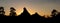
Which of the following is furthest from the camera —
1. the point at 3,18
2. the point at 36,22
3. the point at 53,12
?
the point at 53,12

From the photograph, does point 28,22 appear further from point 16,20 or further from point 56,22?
point 56,22

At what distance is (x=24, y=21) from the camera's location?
36.4 meters

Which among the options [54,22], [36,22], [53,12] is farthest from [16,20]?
[53,12]

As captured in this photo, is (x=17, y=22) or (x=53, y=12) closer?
(x=17, y=22)

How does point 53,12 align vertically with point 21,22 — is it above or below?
above

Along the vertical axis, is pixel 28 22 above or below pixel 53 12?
below

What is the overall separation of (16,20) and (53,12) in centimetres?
3824

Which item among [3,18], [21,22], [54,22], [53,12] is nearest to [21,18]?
[21,22]

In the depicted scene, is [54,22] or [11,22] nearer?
[11,22]

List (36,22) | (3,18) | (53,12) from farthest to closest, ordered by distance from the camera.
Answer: (53,12) → (36,22) → (3,18)

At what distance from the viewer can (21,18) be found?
3659cm

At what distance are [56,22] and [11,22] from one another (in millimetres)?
12236

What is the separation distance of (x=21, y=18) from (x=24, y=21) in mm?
954

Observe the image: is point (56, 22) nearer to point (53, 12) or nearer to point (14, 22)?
point (14, 22)
